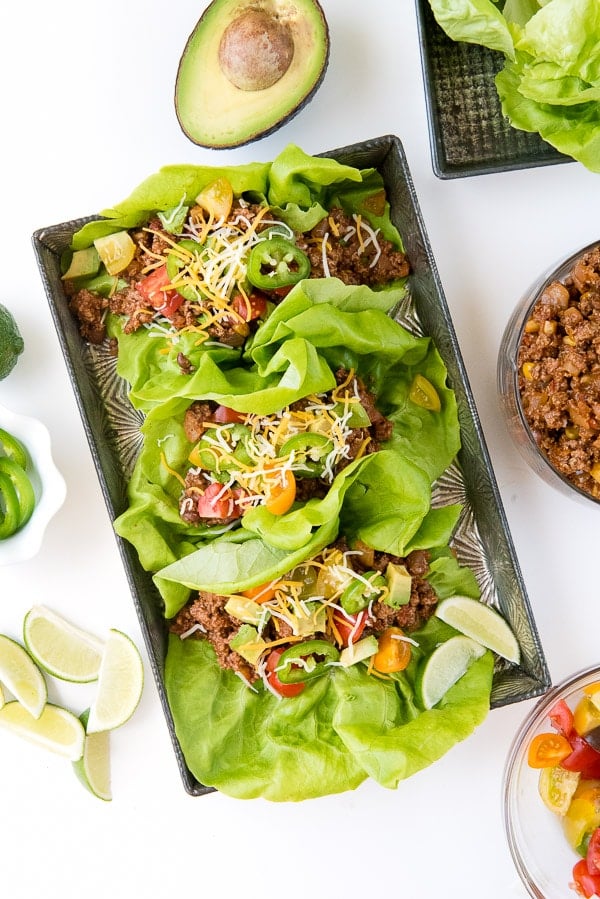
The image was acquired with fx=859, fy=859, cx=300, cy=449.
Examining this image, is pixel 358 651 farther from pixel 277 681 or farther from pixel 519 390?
pixel 519 390

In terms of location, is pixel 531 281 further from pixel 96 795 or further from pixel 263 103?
pixel 96 795

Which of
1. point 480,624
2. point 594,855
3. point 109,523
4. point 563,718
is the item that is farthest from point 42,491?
point 594,855

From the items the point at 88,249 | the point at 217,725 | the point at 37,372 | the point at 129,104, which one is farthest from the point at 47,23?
the point at 217,725

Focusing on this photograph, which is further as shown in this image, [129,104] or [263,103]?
[129,104]

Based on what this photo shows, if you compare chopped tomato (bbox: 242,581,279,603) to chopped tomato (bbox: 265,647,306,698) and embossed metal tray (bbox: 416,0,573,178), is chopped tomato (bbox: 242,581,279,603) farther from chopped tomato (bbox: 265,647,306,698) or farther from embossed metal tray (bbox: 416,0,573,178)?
embossed metal tray (bbox: 416,0,573,178)

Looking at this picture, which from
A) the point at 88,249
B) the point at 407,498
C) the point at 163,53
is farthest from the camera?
the point at 163,53

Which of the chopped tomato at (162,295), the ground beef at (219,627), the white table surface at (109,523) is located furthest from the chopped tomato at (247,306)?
the ground beef at (219,627)

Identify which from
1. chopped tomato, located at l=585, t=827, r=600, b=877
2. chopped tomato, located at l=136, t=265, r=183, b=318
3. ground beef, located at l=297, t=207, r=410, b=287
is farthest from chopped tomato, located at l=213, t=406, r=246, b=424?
chopped tomato, located at l=585, t=827, r=600, b=877
